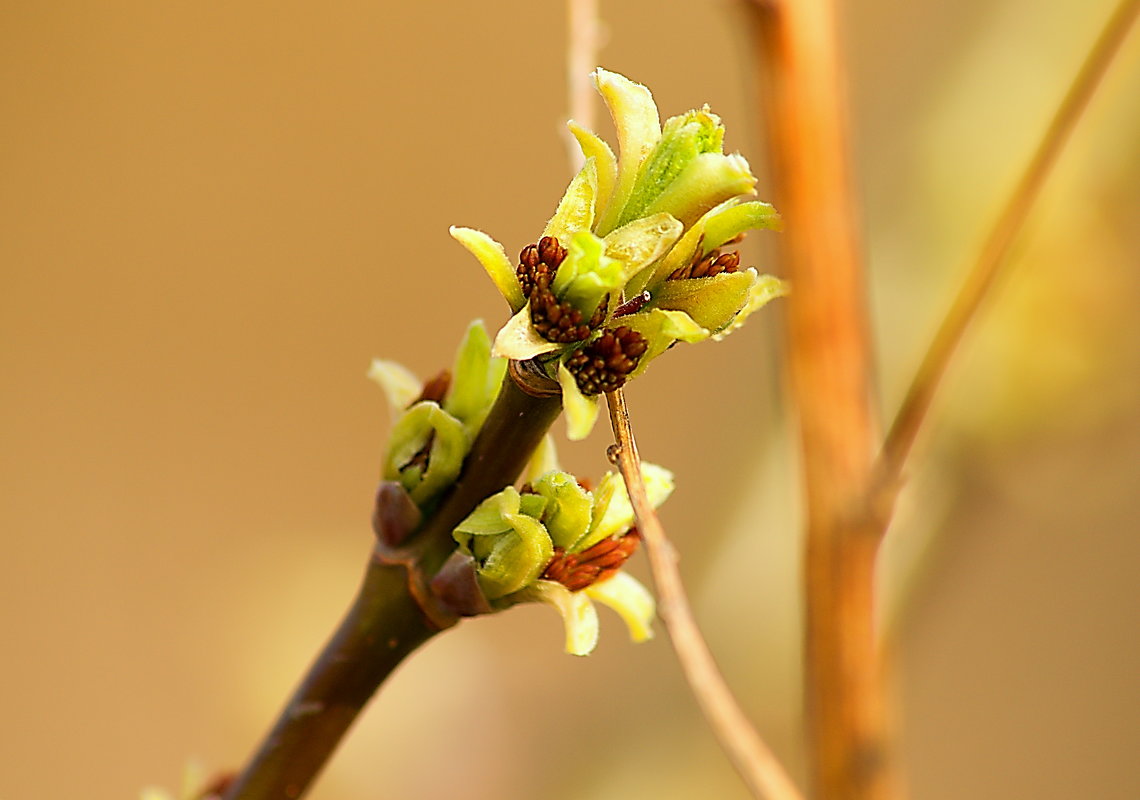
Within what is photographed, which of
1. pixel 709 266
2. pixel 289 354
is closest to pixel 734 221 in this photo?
pixel 709 266

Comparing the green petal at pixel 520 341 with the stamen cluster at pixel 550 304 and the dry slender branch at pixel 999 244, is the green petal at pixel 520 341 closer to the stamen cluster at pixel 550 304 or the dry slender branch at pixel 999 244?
the stamen cluster at pixel 550 304

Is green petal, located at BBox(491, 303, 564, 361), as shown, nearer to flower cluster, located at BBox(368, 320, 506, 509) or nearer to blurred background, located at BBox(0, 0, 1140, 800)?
flower cluster, located at BBox(368, 320, 506, 509)

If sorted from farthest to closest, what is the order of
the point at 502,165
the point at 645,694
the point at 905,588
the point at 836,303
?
the point at 502,165, the point at 645,694, the point at 905,588, the point at 836,303

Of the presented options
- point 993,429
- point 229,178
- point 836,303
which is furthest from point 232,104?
point 836,303

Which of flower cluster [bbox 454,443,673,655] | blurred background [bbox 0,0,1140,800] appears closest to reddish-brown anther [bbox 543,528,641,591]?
flower cluster [bbox 454,443,673,655]

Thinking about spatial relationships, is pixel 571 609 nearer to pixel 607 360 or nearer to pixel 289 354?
pixel 607 360

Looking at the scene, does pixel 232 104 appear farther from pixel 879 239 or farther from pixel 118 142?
pixel 879 239

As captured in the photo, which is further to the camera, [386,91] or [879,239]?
[386,91]

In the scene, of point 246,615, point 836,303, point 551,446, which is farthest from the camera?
point 246,615
